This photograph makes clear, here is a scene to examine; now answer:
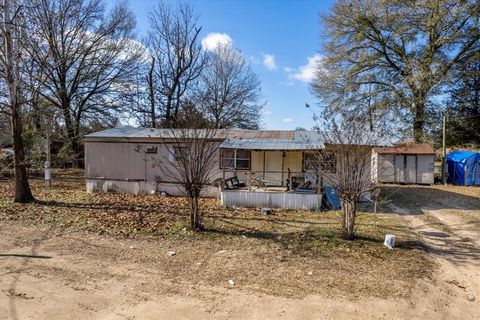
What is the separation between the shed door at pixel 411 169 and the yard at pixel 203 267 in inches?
451

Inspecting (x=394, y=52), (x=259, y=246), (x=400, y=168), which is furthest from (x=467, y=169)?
(x=259, y=246)

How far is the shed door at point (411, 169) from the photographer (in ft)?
66.6

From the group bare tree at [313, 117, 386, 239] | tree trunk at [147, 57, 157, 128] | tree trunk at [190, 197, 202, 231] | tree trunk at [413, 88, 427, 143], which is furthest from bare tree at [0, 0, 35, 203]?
tree trunk at [413, 88, 427, 143]

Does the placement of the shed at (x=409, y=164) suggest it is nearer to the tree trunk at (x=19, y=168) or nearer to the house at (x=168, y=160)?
the house at (x=168, y=160)

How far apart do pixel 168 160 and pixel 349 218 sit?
9133 mm

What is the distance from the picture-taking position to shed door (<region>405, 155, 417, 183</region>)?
66.6 ft

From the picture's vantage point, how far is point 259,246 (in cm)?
676

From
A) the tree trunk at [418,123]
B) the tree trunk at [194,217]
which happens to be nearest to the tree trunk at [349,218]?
the tree trunk at [194,217]

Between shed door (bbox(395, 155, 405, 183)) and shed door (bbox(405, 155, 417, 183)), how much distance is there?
0.93ft

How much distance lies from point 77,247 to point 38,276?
1455mm

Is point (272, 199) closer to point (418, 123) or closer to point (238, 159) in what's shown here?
point (238, 159)

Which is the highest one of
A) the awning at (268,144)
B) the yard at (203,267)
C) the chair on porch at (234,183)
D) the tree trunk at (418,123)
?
the tree trunk at (418,123)

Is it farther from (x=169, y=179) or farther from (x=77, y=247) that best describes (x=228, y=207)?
(x=77, y=247)

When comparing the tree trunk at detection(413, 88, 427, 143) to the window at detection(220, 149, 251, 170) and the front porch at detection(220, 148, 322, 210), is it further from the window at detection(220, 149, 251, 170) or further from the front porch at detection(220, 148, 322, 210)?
the window at detection(220, 149, 251, 170)
